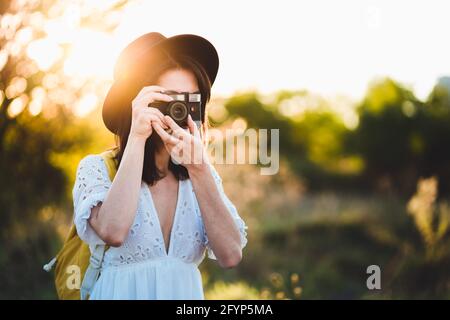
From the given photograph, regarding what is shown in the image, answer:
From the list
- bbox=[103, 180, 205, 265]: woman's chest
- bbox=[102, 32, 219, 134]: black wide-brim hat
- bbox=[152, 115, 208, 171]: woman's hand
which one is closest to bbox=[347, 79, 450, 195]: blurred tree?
bbox=[102, 32, 219, 134]: black wide-brim hat

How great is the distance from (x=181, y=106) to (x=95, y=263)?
0.66 metres

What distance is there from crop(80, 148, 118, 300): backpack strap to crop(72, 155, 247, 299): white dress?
2cm

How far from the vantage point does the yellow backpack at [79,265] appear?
2.02 m

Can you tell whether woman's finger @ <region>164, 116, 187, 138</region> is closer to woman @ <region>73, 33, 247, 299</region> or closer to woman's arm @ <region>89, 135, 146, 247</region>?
woman @ <region>73, 33, 247, 299</region>

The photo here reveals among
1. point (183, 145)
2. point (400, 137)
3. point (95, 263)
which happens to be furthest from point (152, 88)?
point (400, 137)

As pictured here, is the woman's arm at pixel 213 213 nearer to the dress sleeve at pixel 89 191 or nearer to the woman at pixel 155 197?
the woman at pixel 155 197

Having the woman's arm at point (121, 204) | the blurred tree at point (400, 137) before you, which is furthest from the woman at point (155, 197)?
the blurred tree at point (400, 137)

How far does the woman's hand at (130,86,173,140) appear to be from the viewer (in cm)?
191

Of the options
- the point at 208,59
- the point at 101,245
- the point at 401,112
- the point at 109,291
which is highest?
the point at 401,112

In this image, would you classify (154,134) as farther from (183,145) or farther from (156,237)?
(156,237)
